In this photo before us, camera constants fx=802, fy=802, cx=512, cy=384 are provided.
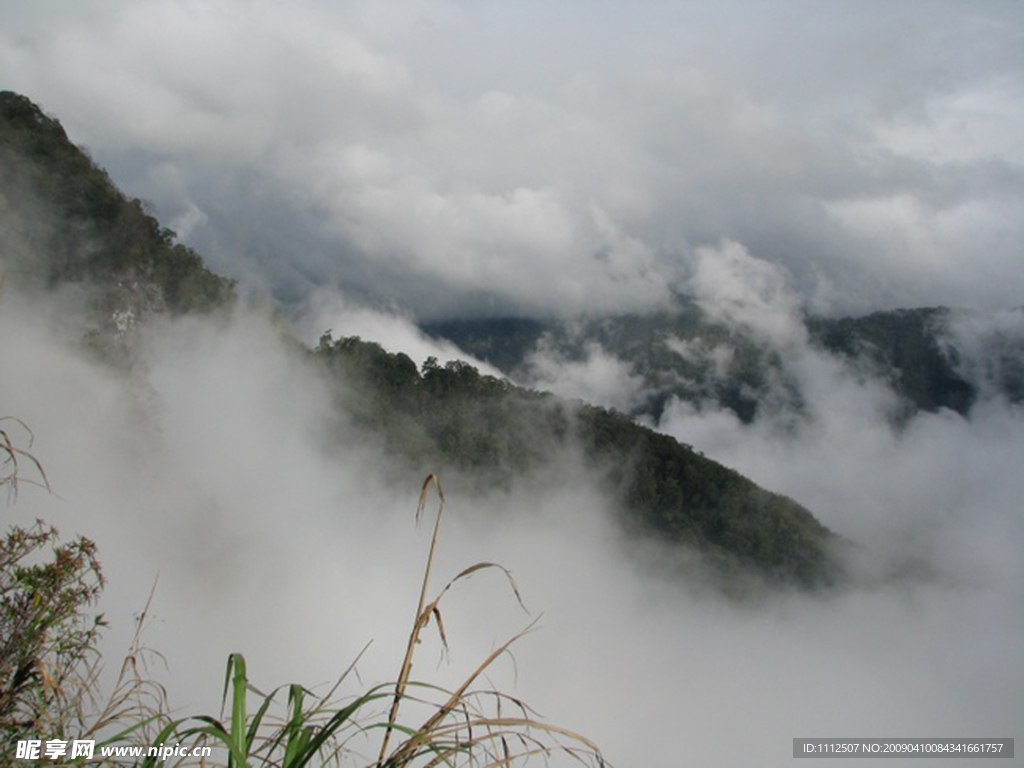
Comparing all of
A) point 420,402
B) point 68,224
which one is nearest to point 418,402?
point 420,402

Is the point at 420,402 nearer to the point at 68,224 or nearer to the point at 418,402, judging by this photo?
the point at 418,402

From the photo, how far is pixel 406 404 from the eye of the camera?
111 m

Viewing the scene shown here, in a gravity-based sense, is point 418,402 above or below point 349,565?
above

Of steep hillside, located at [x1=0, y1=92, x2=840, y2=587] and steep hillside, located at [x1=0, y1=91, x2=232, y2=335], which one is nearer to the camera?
steep hillside, located at [x1=0, y1=91, x2=232, y2=335]

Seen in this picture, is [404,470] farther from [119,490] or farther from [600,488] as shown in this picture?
[119,490]

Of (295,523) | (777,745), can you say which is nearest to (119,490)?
(295,523)

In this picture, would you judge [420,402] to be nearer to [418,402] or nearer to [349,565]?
[418,402]

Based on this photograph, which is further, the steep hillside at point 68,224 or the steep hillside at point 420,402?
the steep hillside at point 420,402

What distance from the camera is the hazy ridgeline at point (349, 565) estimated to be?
175 feet

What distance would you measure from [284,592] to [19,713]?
81.5 m

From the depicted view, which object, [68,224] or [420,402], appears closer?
[68,224]

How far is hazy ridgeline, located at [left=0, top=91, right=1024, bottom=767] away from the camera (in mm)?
53469

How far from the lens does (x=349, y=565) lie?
364 feet

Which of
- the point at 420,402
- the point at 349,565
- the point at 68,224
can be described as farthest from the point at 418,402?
the point at 68,224
